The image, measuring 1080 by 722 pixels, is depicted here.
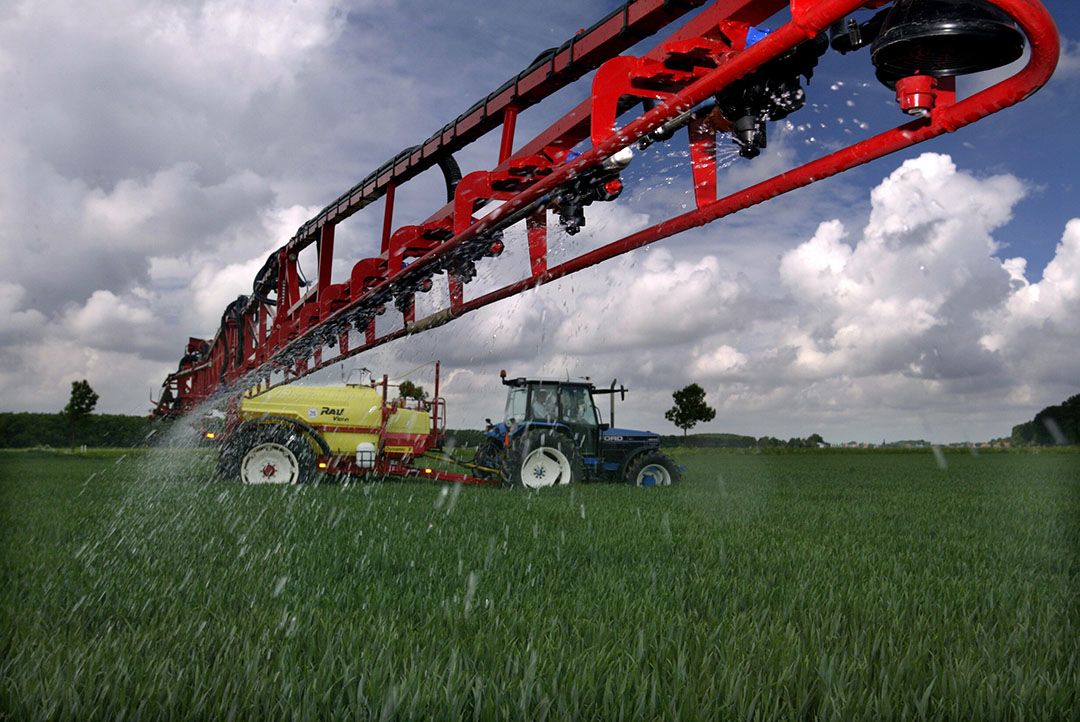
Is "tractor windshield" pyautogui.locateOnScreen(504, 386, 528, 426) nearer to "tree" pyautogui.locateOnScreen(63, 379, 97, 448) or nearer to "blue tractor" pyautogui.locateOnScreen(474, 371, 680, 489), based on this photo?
"blue tractor" pyautogui.locateOnScreen(474, 371, 680, 489)

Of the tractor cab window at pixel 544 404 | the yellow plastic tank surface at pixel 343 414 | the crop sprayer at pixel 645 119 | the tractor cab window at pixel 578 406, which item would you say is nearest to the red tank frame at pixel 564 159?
the crop sprayer at pixel 645 119

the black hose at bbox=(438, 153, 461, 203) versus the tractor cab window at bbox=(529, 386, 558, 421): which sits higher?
the black hose at bbox=(438, 153, 461, 203)

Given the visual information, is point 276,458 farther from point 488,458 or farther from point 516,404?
point 516,404

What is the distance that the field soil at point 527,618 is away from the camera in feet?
7.83

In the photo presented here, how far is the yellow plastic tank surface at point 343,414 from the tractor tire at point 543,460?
7.07ft

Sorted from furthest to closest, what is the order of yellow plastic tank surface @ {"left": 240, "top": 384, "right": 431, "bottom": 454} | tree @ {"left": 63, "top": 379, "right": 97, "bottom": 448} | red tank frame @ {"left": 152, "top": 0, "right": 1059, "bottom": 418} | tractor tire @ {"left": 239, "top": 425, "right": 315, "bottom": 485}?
1. tree @ {"left": 63, "top": 379, "right": 97, "bottom": 448}
2. yellow plastic tank surface @ {"left": 240, "top": 384, "right": 431, "bottom": 454}
3. tractor tire @ {"left": 239, "top": 425, "right": 315, "bottom": 485}
4. red tank frame @ {"left": 152, "top": 0, "right": 1059, "bottom": 418}

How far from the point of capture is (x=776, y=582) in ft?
14.6

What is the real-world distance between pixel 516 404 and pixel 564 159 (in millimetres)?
7465

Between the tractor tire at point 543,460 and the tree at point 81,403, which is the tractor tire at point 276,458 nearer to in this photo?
the tractor tire at point 543,460

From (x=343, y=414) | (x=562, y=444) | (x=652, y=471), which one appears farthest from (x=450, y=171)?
(x=652, y=471)

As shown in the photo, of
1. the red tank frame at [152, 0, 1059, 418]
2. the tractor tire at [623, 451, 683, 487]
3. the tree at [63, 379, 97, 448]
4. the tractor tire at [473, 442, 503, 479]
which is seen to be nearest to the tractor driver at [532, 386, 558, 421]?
the tractor tire at [473, 442, 503, 479]

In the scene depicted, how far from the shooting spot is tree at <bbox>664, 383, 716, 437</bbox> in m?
54.0

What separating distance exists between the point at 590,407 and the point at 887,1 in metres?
9.79

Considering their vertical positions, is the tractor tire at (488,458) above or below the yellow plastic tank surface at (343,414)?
below
